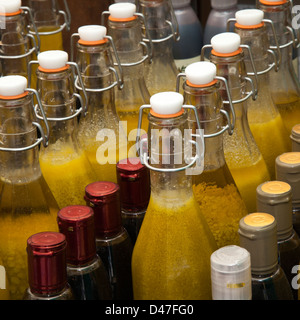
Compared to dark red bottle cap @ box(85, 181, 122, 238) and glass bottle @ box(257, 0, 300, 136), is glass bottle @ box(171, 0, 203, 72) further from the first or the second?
dark red bottle cap @ box(85, 181, 122, 238)

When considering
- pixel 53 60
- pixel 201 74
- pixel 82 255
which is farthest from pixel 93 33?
pixel 82 255

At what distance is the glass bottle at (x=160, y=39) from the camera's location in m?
1.05

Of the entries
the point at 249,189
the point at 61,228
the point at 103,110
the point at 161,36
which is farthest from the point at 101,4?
the point at 61,228

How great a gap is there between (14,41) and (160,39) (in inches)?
7.9

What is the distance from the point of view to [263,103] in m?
0.95

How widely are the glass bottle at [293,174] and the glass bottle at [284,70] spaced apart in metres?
0.22

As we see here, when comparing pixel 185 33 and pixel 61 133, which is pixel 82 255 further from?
pixel 185 33

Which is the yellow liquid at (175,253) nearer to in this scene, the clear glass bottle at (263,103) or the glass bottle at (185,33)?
the clear glass bottle at (263,103)

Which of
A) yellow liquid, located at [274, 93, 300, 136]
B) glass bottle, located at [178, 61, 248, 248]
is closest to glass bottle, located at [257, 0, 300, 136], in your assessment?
yellow liquid, located at [274, 93, 300, 136]

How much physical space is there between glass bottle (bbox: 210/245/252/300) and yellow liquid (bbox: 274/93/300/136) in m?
0.41

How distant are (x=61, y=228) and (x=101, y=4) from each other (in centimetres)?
77

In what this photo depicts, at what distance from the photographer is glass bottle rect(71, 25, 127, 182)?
889 mm

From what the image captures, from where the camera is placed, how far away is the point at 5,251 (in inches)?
31.1

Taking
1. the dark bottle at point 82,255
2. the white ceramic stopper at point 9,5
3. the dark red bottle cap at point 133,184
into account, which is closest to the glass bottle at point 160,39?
the white ceramic stopper at point 9,5
